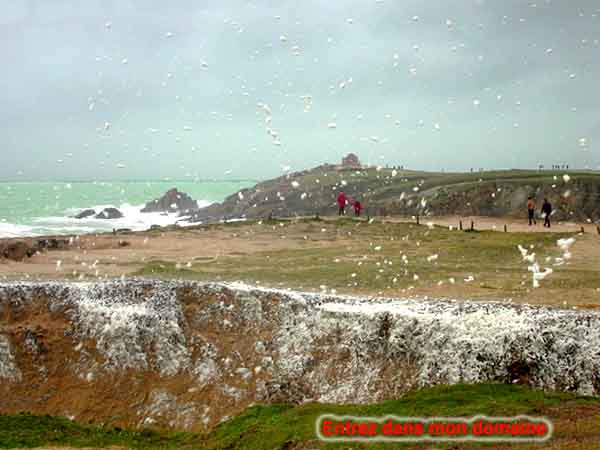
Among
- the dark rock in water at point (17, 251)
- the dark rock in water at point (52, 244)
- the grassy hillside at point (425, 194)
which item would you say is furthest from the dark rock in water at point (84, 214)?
the dark rock in water at point (17, 251)

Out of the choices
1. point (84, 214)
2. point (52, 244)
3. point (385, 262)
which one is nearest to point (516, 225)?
point (385, 262)

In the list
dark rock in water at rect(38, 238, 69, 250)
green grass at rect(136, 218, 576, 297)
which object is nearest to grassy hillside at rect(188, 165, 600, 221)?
green grass at rect(136, 218, 576, 297)

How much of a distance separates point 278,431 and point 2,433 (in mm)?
8184

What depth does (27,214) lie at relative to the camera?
313 ft

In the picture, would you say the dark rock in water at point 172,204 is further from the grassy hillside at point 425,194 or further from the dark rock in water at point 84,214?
the dark rock in water at point 84,214

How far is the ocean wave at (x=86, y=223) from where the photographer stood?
218ft

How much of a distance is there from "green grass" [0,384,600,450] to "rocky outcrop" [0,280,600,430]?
1341mm

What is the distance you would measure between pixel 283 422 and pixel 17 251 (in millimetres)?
24046

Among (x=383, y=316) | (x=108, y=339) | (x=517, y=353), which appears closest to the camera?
(x=517, y=353)

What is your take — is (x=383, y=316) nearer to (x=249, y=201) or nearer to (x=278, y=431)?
(x=278, y=431)

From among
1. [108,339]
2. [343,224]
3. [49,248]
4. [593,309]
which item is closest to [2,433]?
[108,339]

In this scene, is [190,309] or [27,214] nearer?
[190,309]

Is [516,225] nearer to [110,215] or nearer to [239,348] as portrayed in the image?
[239,348]

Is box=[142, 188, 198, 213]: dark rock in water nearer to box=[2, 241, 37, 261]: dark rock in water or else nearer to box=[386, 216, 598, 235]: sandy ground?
box=[386, 216, 598, 235]: sandy ground
